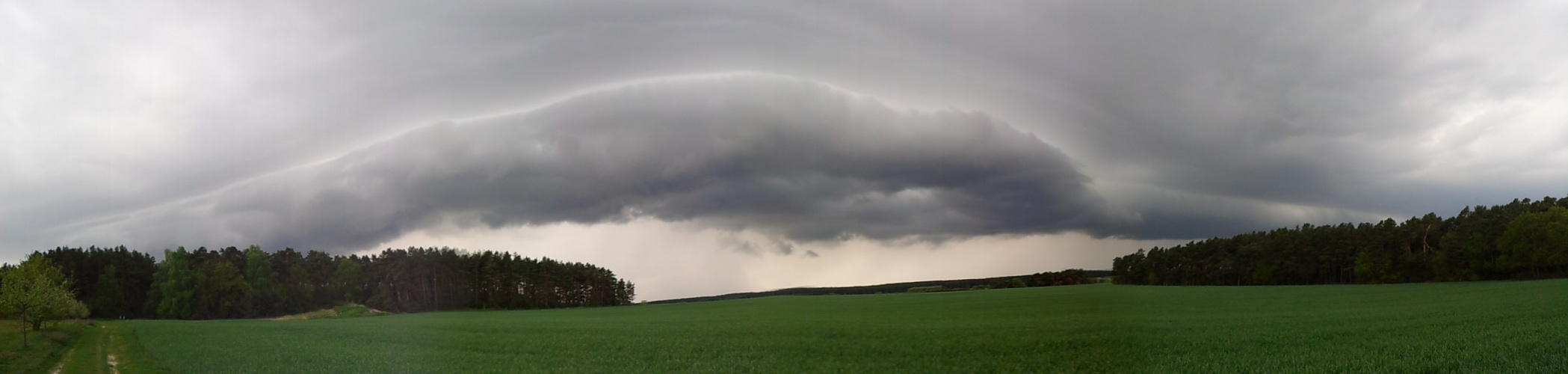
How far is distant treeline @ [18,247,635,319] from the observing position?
5182 inches

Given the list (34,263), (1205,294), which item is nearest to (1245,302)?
(1205,294)

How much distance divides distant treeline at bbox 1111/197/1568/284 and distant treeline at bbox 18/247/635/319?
117 meters

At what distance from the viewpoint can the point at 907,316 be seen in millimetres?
58031

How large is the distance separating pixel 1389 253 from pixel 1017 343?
117 meters

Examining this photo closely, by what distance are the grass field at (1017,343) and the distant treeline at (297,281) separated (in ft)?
285

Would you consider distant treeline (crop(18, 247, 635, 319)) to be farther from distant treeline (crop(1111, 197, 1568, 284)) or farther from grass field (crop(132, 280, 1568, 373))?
distant treeline (crop(1111, 197, 1568, 284))

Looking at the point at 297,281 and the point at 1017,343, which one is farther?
the point at 297,281

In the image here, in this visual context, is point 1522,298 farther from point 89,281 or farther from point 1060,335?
point 89,281

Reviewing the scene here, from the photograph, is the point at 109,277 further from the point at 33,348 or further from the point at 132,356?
the point at 132,356

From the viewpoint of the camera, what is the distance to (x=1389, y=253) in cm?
11300

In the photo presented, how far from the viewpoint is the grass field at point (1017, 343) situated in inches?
941

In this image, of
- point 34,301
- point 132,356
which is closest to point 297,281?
point 34,301

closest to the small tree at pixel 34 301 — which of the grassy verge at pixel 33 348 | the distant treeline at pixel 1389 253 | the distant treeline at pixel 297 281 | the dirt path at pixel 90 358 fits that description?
the grassy verge at pixel 33 348

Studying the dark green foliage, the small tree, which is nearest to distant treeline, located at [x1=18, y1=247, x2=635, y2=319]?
the dark green foliage
